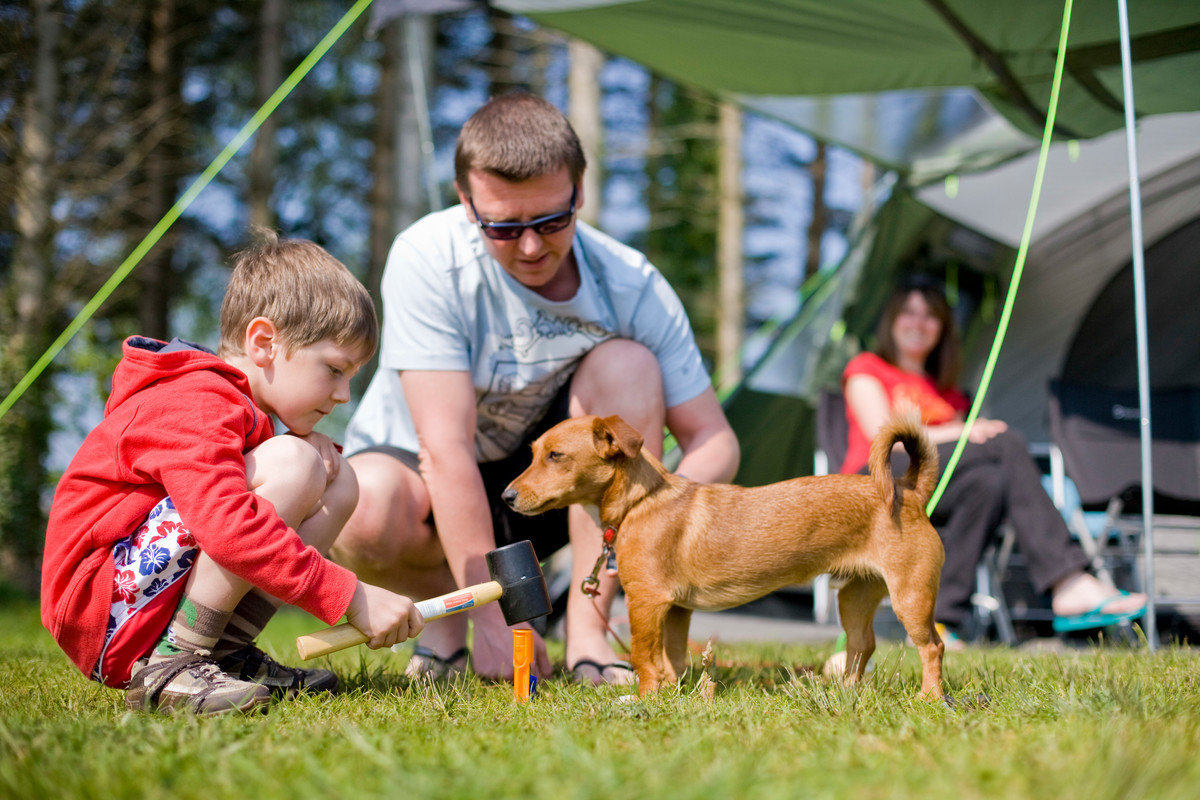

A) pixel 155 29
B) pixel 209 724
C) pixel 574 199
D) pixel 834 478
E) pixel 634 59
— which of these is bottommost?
pixel 209 724

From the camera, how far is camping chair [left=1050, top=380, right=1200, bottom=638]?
4.65m

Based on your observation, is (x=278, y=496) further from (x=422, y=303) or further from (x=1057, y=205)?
(x=1057, y=205)

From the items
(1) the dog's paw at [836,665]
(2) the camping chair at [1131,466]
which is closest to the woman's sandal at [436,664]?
(1) the dog's paw at [836,665]

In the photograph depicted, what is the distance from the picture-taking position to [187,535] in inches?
74.6

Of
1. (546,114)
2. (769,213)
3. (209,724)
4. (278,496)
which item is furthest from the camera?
(769,213)

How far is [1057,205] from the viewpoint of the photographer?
6.52m

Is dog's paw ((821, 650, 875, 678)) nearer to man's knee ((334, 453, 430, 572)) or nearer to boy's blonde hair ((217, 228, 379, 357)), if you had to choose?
man's knee ((334, 453, 430, 572))

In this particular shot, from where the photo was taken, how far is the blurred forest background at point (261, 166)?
8.00 meters

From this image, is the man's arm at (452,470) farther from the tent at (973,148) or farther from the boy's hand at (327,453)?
the tent at (973,148)

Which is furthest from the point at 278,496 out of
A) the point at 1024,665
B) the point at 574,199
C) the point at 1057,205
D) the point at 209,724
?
the point at 1057,205

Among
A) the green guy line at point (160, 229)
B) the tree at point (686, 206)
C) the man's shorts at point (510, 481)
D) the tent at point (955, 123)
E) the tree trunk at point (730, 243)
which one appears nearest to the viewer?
the man's shorts at point (510, 481)

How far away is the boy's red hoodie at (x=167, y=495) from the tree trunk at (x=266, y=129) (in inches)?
323

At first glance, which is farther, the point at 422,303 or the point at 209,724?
the point at 422,303

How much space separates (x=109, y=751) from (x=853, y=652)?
70.7 inches
